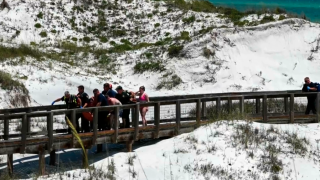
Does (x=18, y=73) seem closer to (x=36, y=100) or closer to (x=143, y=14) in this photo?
(x=36, y=100)

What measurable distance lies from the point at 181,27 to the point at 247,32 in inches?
222

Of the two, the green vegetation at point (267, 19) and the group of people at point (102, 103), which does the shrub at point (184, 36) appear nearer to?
the green vegetation at point (267, 19)

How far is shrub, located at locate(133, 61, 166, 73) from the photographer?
3447cm

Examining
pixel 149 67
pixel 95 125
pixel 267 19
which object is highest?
pixel 267 19

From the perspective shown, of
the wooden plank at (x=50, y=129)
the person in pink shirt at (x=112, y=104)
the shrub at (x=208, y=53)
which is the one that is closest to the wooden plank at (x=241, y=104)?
the person in pink shirt at (x=112, y=104)

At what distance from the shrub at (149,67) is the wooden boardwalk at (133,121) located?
12718mm

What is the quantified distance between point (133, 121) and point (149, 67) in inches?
675

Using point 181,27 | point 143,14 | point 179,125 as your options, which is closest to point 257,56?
point 181,27

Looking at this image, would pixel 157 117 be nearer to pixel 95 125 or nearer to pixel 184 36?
pixel 95 125

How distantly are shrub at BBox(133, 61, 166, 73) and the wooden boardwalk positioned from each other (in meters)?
12.7

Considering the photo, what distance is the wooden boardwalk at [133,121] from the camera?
15281mm

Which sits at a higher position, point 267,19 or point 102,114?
point 267,19

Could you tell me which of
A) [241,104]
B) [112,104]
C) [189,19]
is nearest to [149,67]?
[189,19]

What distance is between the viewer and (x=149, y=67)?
34625 millimetres
